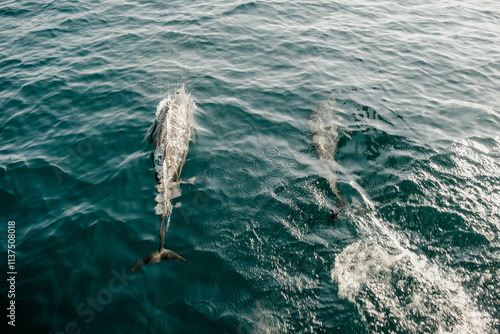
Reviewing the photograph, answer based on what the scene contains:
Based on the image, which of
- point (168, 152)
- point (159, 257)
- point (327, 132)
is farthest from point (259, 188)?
point (327, 132)

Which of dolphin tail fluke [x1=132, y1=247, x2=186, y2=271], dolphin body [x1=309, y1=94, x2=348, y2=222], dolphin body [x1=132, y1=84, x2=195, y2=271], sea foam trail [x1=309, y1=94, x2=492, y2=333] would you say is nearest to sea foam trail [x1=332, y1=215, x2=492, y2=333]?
sea foam trail [x1=309, y1=94, x2=492, y2=333]

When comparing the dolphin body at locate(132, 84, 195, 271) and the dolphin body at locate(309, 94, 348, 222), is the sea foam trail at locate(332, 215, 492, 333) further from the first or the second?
the dolphin body at locate(132, 84, 195, 271)

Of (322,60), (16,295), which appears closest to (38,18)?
(322,60)

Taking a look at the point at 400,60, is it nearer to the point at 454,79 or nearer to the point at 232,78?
the point at 454,79

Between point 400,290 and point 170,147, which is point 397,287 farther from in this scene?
point 170,147

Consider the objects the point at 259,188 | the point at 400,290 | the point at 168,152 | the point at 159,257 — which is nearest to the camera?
the point at 400,290

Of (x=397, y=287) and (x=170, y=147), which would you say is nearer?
(x=397, y=287)
